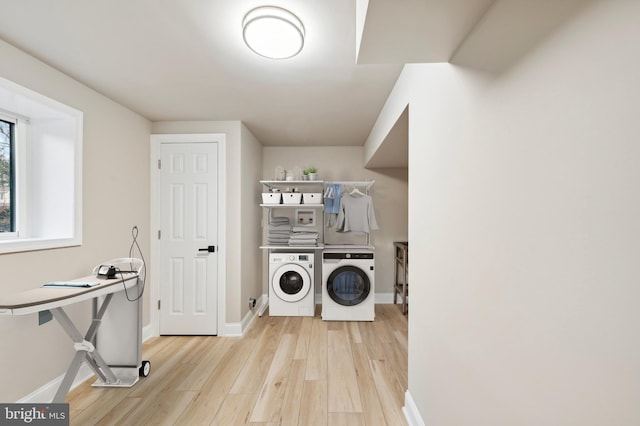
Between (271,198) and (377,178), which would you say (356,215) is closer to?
(377,178)

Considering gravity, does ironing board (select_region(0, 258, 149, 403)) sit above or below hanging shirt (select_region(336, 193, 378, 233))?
below

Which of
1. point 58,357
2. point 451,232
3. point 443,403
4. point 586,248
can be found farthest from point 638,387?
point 58,357

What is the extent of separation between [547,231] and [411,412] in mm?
1607

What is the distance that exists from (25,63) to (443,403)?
10.3ft

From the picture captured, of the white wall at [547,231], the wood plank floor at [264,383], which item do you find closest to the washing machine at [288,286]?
the wood plank floor at [264,383]

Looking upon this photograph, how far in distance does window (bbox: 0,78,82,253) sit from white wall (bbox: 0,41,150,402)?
0.31ft

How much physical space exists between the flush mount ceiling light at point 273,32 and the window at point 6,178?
191 cm

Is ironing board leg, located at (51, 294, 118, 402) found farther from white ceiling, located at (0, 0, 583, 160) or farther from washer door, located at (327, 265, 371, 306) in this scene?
washer door, located at (327, 265, 371, 306)

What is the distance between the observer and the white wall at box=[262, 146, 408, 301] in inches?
172

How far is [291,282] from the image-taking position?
3791mm

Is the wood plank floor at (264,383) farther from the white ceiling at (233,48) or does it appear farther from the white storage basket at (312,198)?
the white ceiling at (233,48)

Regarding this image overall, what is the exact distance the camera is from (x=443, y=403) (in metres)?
1.35

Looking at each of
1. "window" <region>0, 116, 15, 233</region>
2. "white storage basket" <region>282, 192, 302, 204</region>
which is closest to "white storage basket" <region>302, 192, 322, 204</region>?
"white storage basket" <region>282, 192, 302, 204</region>

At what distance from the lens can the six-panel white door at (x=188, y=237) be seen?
3.22 metres
